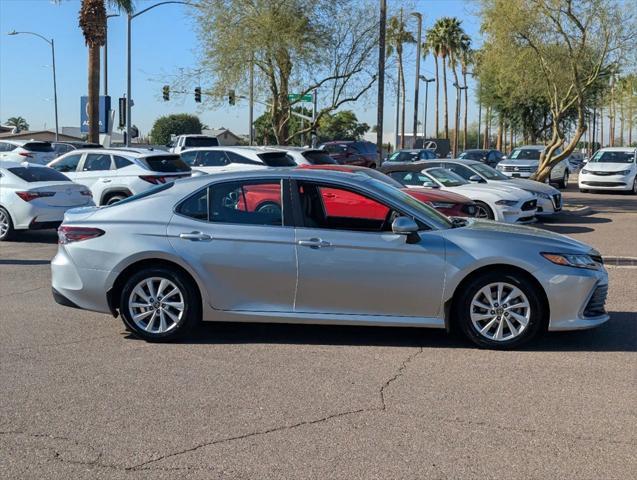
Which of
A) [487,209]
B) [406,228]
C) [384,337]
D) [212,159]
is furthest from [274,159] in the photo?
[406,228]

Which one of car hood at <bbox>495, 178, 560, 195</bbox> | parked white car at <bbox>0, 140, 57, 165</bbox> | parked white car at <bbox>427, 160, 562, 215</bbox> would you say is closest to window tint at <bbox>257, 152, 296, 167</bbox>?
parked white car at <bbox>427, 160, 562, 215</bbox>

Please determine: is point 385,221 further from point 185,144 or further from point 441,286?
point 185,144

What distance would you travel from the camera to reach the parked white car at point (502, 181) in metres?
Result: 17.3

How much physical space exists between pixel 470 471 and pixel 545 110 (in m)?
51.5

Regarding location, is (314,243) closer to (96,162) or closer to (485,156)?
(96,162)

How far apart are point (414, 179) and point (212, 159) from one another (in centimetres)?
562

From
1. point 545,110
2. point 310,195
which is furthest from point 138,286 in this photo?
point 545,110

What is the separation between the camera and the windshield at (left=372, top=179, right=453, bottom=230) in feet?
22.4

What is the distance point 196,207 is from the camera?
6969mm

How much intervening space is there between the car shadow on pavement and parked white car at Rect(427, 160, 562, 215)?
984cm

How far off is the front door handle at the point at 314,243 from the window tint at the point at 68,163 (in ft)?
38.0

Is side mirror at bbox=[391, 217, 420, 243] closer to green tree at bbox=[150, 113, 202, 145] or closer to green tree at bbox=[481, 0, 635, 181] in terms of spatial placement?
green tree at bbox=[481, 0, 635, 181]

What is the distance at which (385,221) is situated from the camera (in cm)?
681

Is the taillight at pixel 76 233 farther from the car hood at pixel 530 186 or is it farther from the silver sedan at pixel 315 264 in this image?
the car hood at pixel 530 186
